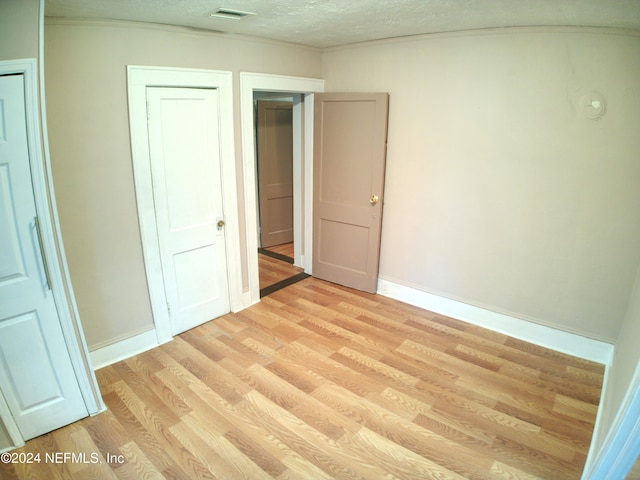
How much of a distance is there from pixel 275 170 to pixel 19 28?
3.46 meters

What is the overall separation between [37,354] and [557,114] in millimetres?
3726

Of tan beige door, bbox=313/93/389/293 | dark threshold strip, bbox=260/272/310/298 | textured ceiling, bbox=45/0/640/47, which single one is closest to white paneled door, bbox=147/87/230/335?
textured ceiling, bbox=45/0/640/47

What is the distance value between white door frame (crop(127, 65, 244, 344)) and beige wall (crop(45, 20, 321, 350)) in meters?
0.05

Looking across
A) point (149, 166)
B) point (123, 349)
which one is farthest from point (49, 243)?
point (123, 349)

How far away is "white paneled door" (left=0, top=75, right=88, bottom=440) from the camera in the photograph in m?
1.77

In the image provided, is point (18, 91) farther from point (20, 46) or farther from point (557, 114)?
point (557, 114)

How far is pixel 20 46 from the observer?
5.54 feet

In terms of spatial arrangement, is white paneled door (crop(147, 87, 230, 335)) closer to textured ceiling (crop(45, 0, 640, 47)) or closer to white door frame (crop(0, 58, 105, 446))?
textured ceiling (crop(45, 0, 640, 47))

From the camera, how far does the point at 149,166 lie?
8.68 feet

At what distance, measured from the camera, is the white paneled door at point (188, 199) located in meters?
2.70

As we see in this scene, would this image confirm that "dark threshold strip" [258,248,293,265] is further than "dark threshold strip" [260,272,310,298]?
Yes

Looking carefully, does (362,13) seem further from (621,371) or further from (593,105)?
(621,371)

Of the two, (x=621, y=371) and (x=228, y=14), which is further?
(x=228, y=14)

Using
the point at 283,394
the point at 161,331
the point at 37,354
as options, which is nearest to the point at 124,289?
the point at 161,331
